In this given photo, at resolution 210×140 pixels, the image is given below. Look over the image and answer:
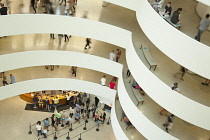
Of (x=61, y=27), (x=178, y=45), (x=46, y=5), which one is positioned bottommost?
(x=61, y=27)

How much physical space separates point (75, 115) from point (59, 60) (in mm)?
5171

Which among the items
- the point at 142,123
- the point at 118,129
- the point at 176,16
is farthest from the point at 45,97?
the point at 176,16

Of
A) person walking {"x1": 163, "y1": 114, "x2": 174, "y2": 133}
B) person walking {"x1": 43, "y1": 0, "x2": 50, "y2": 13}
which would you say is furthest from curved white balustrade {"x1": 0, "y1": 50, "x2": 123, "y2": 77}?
person walking {"x1": 163, "y1": 114, "x2": 174, "y2": 133}

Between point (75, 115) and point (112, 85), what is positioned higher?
point (112, 85)

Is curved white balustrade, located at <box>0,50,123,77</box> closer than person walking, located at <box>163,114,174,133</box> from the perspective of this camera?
No

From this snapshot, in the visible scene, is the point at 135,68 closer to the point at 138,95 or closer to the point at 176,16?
the point at 138,95

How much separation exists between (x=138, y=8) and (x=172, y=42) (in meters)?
3.86

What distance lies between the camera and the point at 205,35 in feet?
46.9

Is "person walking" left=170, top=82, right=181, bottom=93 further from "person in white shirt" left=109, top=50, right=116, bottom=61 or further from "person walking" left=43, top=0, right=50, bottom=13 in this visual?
"person walking" left=43, top=0, right=50, bottom=13

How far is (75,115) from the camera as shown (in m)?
21.9

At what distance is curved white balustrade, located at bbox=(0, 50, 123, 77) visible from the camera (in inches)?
696

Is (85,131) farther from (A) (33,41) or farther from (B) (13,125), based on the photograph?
(A) (33,41)

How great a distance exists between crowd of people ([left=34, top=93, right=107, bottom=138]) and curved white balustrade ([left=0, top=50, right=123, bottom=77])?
4330mm

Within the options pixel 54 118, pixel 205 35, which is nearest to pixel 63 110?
pixel 54 118
